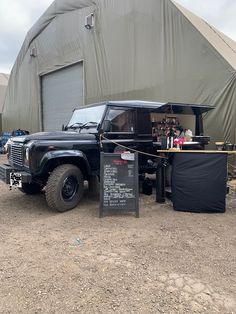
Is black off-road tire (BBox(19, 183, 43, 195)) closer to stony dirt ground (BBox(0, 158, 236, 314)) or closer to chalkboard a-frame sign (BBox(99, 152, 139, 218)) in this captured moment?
stony dirt ground (BBox(0, 158, 236, 314))

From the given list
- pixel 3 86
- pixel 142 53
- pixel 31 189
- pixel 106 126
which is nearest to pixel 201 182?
pixel 106 126

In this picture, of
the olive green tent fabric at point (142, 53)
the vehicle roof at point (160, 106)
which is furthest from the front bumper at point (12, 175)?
the olive green tent fabric at point (142, 53)

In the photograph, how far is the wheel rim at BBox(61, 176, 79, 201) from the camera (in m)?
5.03

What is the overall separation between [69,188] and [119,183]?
2.99 ft

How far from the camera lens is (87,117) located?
20.1 ft

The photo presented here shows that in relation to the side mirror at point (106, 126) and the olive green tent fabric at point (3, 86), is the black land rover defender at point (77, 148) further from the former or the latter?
the olive green tent fabric at point (3, 86)

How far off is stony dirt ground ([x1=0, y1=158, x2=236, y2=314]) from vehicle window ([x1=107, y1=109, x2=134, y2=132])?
174 cm

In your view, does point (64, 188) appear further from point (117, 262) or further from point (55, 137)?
point (117, 262)

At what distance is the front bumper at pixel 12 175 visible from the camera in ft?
15.9

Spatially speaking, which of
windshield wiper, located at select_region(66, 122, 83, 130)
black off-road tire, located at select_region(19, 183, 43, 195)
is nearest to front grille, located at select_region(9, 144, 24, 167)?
black off-road tire, located at select_region(19, 183, 43, 195)

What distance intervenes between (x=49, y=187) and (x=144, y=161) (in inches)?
87.2

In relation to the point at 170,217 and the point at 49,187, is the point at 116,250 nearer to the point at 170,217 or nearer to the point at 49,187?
the point at 170,217

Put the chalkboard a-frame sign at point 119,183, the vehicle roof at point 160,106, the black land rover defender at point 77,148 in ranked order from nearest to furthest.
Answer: the chalkboard a-frame sign at point 119,183 < the black land rover defender at point 77,148 < the vehicle roof at point 160,106

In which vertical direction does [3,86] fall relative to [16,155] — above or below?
above
